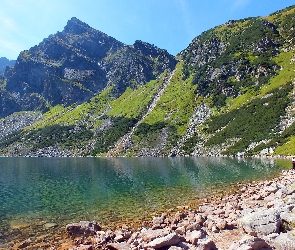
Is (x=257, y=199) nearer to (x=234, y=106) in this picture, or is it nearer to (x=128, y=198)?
(x=128, y=198)

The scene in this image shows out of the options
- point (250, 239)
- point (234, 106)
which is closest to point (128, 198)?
point (250, 239)

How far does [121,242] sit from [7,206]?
27.0 meters

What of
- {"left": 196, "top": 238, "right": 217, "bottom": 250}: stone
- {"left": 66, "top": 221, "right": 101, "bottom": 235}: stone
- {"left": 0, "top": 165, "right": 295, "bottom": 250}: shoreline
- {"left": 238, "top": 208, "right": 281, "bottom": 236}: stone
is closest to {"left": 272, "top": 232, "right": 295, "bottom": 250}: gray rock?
{"left": 0, "top": 165, "right": 295, "bottom": 250}: shoreline

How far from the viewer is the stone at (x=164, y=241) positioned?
16.9 meters

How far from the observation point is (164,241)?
17016 mm

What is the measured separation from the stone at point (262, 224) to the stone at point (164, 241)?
4.66 m

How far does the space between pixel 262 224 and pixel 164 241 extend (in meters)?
6.14

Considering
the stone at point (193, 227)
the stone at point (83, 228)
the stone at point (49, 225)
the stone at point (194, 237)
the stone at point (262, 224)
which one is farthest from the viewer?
the stone at point (49, 225)

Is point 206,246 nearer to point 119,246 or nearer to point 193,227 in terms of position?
point 193,227

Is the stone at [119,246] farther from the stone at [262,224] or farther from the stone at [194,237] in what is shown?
the stone at [262,224]

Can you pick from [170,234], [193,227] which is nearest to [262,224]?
[193,227]

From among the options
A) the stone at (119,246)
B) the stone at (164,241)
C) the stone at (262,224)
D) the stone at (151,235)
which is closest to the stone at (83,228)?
the stone at (119,246)

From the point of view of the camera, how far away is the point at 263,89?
6890 inches

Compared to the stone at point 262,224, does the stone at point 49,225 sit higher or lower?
lower
